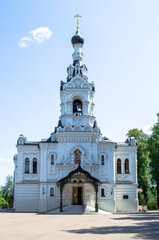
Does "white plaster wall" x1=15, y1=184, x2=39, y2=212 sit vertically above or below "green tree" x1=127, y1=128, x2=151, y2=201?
below

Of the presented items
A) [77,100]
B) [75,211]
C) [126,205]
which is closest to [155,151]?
[126,205]

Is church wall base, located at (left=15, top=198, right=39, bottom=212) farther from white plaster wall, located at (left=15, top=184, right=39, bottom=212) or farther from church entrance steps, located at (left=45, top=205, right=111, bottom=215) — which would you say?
church entrance steps, located at (left=45, top=205, right=111, bottom=215)

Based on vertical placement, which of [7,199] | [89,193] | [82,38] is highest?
[82,38]

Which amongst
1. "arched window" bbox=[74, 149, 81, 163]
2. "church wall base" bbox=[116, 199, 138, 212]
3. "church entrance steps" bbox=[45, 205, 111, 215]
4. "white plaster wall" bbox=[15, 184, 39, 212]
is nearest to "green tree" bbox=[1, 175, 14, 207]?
"white plaster wall" bbox=[15, 184, 39, 212]

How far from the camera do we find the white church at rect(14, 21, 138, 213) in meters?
32.0

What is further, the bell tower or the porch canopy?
the bell tower

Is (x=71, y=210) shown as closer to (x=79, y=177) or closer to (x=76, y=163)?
(x=79, y=177)

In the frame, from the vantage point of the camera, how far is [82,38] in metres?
37.4

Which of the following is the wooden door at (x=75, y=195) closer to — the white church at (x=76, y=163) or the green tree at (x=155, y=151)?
the white church at (x=76, y=163)

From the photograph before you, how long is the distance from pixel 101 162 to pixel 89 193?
3.73 meters

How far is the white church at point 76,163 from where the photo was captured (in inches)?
1259

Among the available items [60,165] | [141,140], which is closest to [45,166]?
[60,165]

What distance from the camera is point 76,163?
3212 cm

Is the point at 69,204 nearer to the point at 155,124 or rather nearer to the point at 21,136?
the point at 21,136
